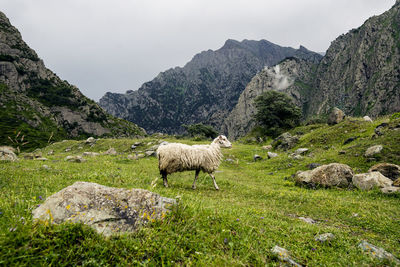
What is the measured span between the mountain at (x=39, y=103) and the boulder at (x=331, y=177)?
89607 millimetres

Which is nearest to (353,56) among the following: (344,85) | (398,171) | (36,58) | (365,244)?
(344,85)

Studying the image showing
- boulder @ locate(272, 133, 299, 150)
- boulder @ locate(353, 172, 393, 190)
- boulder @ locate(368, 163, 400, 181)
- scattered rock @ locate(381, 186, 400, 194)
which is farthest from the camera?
boulder @ locate(272, 133, 299, 150)

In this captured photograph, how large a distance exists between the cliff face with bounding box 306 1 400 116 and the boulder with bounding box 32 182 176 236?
150 meters

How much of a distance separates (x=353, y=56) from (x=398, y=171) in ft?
630

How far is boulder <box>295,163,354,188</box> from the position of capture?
12750 mm

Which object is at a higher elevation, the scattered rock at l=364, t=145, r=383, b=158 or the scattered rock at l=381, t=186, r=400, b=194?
the scattered rock at l=364, t=145, r=383, b=158

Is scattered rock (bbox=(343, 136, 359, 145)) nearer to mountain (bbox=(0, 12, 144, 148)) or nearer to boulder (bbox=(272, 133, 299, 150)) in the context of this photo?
boulder (bbox=(272, 133, 299, 150))

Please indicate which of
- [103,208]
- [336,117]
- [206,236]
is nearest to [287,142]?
[336,117]

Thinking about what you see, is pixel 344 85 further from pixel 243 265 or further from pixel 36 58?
pixel 36 58

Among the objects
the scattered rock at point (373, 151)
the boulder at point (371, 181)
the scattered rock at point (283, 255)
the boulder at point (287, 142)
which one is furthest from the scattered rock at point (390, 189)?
the boulder at point (287, 142)

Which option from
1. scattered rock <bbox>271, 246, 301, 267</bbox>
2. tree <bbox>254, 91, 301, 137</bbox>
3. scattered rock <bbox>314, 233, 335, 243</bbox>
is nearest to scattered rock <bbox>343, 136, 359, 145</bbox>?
scattered rock <bbox>314, 233, 335, 243</bbox>

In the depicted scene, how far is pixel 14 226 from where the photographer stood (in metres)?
3.04

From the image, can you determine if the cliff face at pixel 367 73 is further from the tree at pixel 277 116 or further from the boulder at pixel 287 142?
the boulder at pixel 287 142

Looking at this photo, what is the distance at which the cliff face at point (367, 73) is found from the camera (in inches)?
4788
